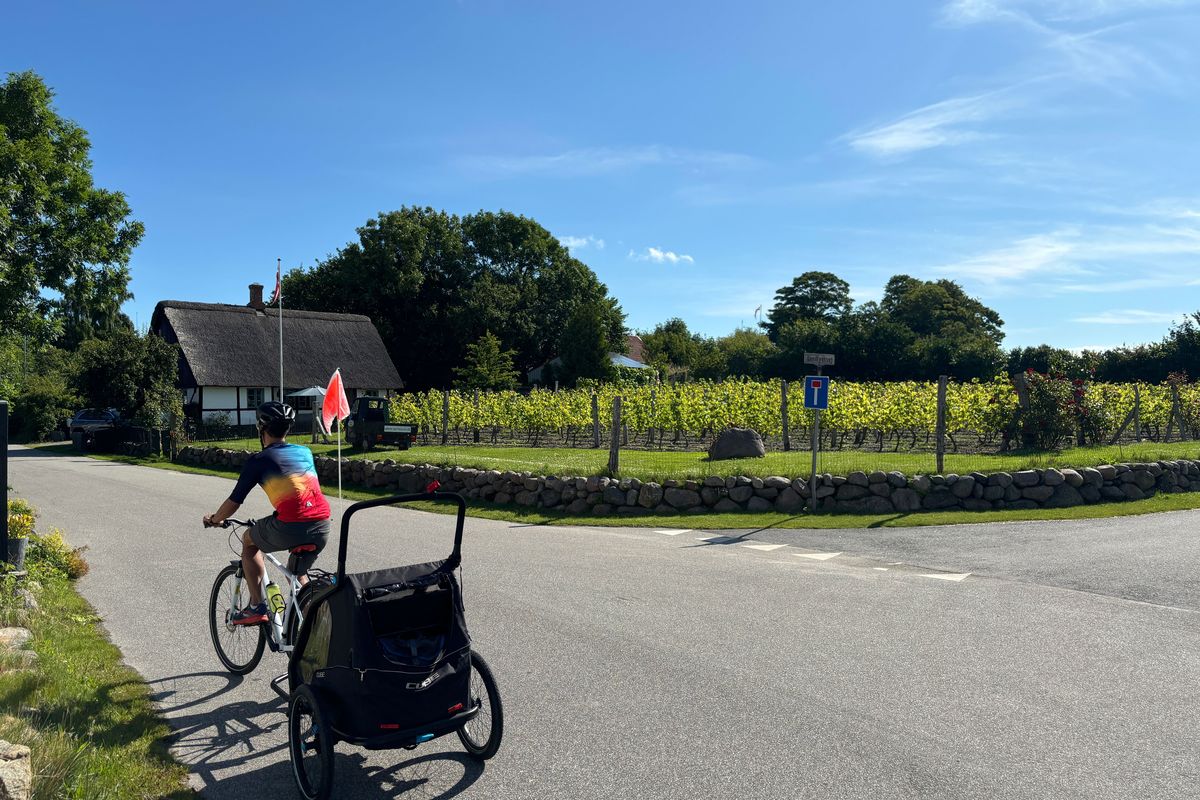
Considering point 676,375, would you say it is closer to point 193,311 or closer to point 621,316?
point 621,316

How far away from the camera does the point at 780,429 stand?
22.9 m

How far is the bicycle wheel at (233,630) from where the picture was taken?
19.2 ft

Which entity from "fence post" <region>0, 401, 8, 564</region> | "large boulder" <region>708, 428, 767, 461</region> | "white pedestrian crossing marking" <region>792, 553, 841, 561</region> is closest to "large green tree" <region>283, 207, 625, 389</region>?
"large boulder" <region>708, 428, 767, 461</region>

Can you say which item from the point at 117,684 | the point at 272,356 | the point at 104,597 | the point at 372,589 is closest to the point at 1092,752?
the point at 372,589

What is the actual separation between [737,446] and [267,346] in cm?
3336

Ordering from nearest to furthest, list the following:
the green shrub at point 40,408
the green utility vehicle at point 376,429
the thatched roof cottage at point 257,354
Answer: the green utility vehicle at point 376,429
the thatched roof cottage at point 257,354
the green shrub at point 40,408

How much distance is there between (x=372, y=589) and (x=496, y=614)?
3.48 meters

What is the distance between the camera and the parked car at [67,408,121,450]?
34875mm

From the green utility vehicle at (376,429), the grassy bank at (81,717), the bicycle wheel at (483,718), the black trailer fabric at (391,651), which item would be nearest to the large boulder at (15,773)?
the grassy bank at (81,717)

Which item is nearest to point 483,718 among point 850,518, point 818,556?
point 818,556

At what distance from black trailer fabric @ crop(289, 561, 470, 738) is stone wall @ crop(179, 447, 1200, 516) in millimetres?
10413

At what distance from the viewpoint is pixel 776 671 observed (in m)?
5.68

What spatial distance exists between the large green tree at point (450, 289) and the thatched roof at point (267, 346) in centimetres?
601

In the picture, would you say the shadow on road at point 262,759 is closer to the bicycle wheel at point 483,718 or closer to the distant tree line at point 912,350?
the bicycle wheel at point 483,718
